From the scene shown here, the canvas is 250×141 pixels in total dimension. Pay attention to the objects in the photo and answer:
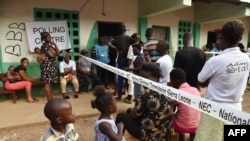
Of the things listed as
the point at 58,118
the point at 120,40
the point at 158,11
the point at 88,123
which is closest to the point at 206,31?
the point at 158,11

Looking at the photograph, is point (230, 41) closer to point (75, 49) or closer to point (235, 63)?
point (235, 63)

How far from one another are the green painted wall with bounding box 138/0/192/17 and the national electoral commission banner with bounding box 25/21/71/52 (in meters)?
2.47

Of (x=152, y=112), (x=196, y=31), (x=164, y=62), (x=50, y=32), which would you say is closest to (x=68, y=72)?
(x=50, y=32)

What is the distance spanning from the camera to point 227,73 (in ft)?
6.40

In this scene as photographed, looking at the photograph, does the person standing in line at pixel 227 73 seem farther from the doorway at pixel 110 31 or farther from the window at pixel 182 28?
the window at pixel 182 28

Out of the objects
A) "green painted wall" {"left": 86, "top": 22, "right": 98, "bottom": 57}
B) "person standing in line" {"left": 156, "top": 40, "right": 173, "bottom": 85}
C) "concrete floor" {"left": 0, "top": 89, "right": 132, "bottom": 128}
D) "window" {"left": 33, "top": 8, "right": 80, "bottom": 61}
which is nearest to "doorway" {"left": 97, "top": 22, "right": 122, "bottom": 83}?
"green painted wall" {"left": 86, "top": 22, "right": 98, "bottom": 57}

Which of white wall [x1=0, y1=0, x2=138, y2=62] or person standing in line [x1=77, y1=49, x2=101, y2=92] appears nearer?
white wall [x1=0, y1=0, x2=138, y2=62]

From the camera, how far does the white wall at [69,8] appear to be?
16.9 feet

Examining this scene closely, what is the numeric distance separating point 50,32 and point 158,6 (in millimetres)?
3128

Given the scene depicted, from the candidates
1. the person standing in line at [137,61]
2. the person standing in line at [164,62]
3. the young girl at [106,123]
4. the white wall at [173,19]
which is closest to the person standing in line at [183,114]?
the person standing in line at [164,62]

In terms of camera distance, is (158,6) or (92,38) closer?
(92,38)

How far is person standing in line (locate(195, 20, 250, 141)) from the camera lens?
1925 millimetres

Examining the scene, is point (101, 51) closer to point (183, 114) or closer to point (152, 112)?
point (183, 114)

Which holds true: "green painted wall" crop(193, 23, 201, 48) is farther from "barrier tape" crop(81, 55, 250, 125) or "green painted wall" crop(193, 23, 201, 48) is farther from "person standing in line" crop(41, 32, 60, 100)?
"barrier tape" crop(81, 55, 250, 125)
